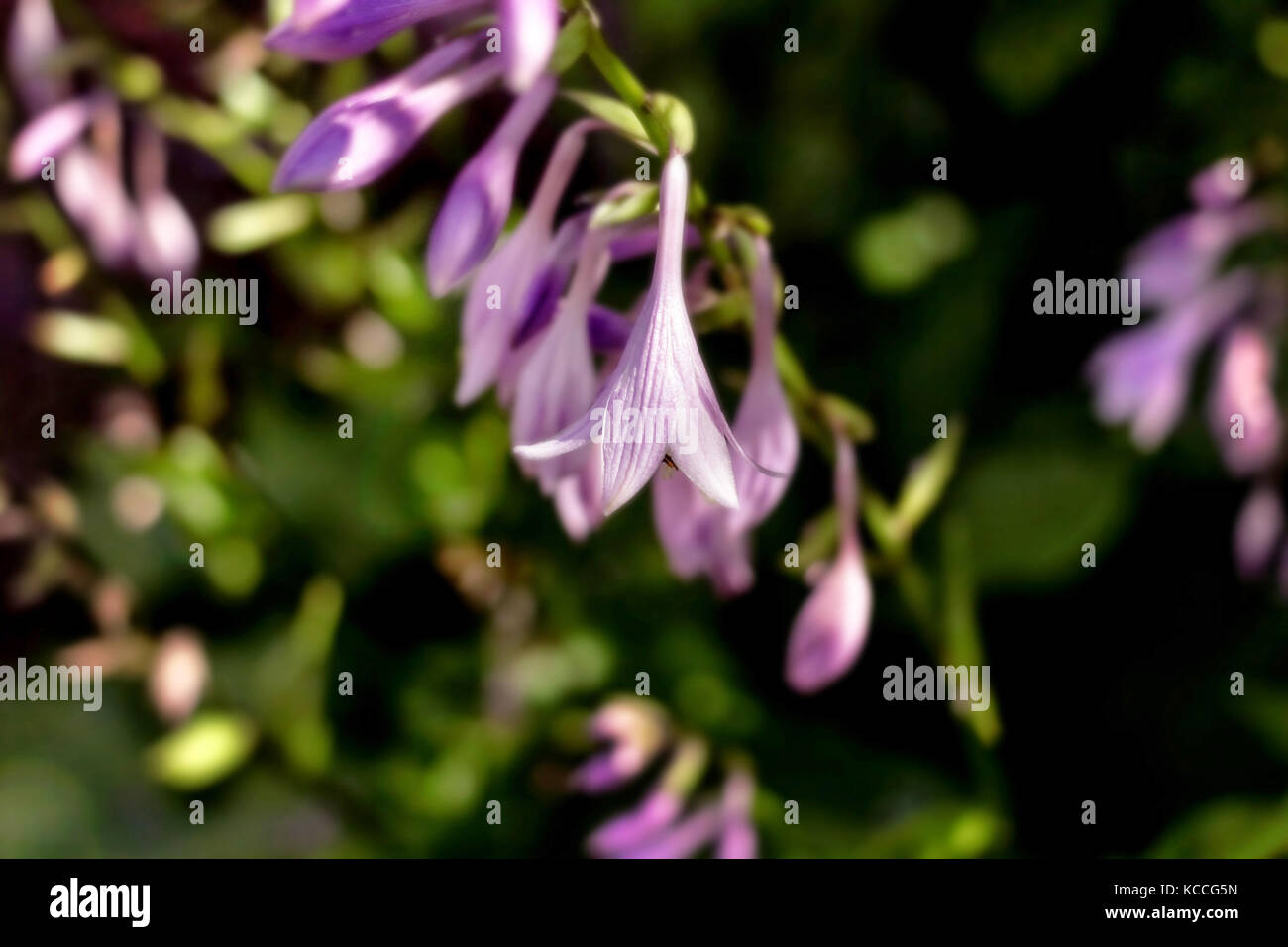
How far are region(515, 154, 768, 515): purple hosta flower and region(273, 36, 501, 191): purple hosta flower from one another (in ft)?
0.56

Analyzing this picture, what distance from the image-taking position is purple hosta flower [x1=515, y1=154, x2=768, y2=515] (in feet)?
2.16

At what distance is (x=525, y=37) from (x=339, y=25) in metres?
0.15

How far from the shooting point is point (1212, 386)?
1.48m

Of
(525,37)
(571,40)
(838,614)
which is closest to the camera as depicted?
(525,37)

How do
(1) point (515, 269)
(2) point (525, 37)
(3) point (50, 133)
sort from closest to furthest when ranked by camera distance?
(2) point (525, 37)
(1) point (515, 269)
(3) point (50, 133)

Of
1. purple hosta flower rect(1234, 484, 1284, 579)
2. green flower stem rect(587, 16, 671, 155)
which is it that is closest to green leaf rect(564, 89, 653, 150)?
green flower stem rect(587, 16, 671, 155)

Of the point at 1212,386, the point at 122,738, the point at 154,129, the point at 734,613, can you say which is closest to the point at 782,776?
the point at 734,613

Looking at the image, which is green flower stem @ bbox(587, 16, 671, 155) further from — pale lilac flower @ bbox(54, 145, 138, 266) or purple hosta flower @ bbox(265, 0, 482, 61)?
pale lilac flower @ bbox(54, 145, 138, 266)

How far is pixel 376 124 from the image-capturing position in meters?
0.73

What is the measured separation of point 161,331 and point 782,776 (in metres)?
1.02

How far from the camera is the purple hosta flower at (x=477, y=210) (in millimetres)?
749

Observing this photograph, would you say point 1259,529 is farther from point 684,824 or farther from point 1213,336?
point 684,824

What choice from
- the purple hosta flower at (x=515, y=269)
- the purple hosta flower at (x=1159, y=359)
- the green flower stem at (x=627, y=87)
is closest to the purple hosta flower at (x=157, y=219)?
the purple hosta flower at (x=515, y=269)

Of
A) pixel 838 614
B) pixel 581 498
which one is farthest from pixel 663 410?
pixel 838 614
